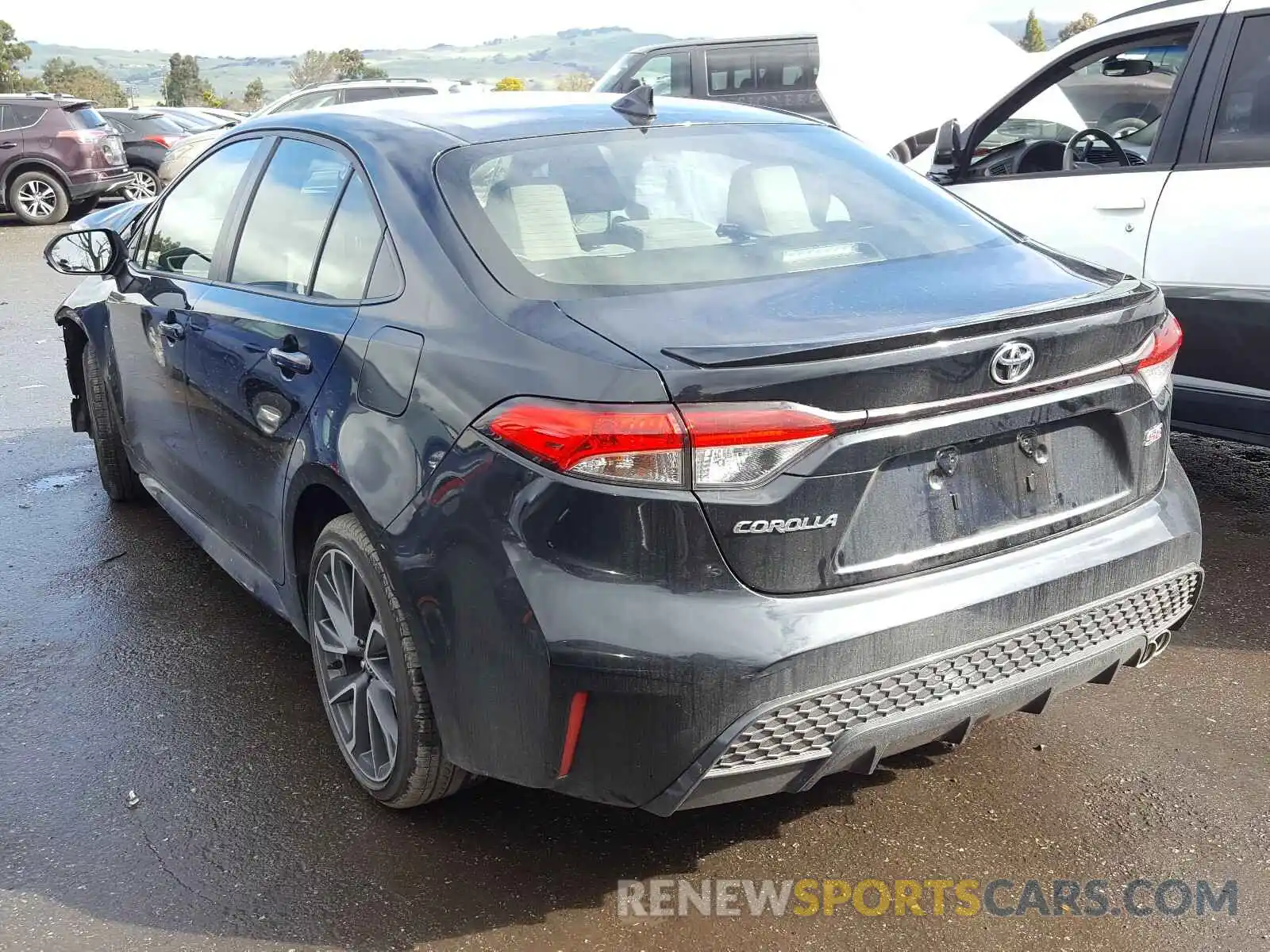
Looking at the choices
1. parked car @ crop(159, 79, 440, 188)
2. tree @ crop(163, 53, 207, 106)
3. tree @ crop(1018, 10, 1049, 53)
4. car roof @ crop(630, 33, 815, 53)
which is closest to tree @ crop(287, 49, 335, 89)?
tree @ crop(163, 53, 207, 106)

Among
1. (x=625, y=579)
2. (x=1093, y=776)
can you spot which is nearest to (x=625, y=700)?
(x=625, y=579)

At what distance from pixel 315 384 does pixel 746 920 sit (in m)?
1.54

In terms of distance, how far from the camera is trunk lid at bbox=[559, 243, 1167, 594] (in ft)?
7.49

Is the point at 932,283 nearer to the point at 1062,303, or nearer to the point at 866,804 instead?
the point at 1062,303

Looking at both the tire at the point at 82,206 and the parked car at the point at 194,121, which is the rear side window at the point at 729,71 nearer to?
the tire at the point at 82,206

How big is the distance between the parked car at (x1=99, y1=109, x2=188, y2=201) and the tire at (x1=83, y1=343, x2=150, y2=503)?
1468 centimetres

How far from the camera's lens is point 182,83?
302 feet

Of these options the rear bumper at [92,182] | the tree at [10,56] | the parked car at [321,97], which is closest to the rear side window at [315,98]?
the parked car at [321,97]

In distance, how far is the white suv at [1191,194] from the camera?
171 inches

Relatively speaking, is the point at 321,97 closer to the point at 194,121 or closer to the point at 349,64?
the point at 194,121

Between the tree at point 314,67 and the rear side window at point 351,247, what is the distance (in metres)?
87.7

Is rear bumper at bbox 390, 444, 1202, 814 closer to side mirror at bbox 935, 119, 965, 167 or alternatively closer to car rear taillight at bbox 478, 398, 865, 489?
car rear taillight at bbox 478, 398, 865, 489

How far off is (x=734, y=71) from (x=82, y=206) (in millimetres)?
10327

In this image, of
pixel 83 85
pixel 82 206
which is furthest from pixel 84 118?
pixel 83 85
